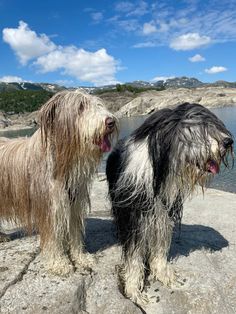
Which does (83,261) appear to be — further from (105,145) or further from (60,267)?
(105,145)

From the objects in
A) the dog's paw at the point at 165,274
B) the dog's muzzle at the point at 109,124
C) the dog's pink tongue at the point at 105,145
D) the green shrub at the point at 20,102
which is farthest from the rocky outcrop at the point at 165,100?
the dog's muzzle at the point at 109,124

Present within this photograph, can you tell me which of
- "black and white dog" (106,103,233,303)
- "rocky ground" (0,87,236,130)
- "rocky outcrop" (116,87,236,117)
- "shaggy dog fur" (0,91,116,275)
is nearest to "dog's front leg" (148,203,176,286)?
"black and white dog" (106,103,233,303)

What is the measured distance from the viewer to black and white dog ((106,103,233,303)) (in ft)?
14.0

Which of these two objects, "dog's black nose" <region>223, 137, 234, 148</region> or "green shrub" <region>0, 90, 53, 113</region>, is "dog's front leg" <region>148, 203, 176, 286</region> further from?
"green shrub" <region>0, 90, 53, 113</region>

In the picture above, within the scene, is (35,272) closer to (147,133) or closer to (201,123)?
(147,133)

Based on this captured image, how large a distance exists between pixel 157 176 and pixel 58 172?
1.12 meters

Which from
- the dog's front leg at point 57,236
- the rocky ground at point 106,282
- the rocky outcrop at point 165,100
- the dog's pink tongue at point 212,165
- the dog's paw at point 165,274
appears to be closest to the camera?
the dog's pink tongue at point 212,165

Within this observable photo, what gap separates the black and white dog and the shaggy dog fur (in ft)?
1.47

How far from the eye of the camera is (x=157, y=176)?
4590 mm

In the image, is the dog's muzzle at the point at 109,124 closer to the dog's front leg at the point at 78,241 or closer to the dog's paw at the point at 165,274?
the dog's front leg at the point at 78,241

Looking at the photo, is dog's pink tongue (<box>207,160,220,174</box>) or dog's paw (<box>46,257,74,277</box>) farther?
dog's paw (<box>46,257,74,277</box>)

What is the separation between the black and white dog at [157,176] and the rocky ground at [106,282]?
9.6 inches

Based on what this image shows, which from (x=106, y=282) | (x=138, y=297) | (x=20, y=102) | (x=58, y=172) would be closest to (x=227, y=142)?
(x=58, y=172)

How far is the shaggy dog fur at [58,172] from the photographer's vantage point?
4.39 metres
